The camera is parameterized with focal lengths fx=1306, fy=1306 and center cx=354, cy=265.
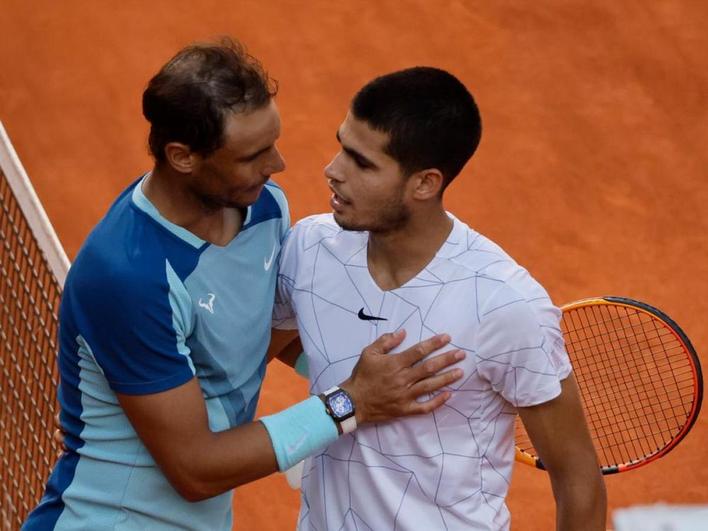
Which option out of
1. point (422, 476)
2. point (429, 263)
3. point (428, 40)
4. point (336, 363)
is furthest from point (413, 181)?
point (428, 40)

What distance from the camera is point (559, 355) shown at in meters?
A: 3.53

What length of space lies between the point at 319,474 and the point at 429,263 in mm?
699

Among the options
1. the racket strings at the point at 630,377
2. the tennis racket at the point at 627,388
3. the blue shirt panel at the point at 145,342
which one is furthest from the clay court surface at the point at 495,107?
the blue shirt panel at the point at 145,342

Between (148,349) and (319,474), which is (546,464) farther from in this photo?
(148,349)

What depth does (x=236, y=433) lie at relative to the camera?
3.59m

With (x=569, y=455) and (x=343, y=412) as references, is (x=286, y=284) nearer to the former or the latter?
(x=343, y=412)

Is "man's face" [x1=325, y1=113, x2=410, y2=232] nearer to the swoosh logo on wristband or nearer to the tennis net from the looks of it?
the swoosh logo on wristband

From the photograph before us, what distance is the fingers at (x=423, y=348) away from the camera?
351cm

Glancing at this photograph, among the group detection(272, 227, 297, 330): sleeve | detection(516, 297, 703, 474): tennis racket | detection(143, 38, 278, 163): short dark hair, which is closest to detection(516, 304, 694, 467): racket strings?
detection(516, 297, 703, 474): tennis racket

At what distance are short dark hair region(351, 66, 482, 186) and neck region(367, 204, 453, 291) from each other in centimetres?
15

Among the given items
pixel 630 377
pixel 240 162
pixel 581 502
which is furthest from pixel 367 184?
pixel 630 377

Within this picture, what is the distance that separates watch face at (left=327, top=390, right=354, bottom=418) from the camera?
355cm

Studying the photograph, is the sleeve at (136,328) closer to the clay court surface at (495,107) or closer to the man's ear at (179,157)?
the man's ear at (179,157)

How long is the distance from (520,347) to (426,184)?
564 millimetres
